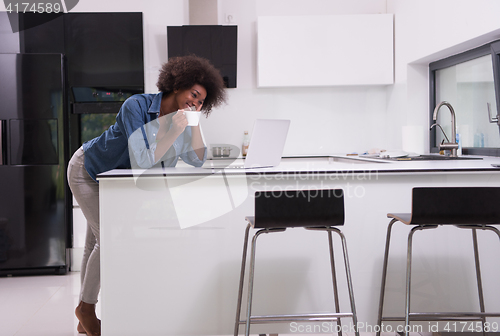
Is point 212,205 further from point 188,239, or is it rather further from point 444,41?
point 444,41

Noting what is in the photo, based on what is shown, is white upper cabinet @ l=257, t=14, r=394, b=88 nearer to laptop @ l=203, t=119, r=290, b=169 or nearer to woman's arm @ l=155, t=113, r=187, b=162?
laptop @ l=203, t=119, r=290, b=169

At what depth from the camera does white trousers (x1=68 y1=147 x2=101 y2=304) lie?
6.63ft

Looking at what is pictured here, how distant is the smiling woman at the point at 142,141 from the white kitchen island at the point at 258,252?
0.45 ft

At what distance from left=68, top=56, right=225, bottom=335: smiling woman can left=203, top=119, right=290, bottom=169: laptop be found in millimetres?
295

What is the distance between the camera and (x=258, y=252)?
1.99 metres

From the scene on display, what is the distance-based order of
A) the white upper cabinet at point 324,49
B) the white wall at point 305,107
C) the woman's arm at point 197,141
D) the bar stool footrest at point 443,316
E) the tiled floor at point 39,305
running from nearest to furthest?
the bar stool footrest at point 443,316
the woman's arm at point 197,141
the tiled floor at point 39,305
the white upper cabinet at point 324,49
the white wall at point 305,107

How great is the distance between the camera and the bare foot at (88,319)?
2182 millimetres

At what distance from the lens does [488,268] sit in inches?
79.4

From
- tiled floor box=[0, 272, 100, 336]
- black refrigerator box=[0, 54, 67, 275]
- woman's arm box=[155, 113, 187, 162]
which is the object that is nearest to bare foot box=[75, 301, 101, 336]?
tiled floor box=[0, 272, 100, 336]

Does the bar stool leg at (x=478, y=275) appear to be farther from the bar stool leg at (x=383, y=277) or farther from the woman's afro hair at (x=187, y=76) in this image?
the woman's afro hair at (x=187, y=76)

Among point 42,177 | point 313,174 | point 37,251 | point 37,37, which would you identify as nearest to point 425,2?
point 313,174

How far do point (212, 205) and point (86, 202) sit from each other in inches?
25.4

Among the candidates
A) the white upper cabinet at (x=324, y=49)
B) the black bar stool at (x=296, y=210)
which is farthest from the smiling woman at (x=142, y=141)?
the white upper cabinet at (x=324, y=49)

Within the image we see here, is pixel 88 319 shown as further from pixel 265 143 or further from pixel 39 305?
pixel 265 143
